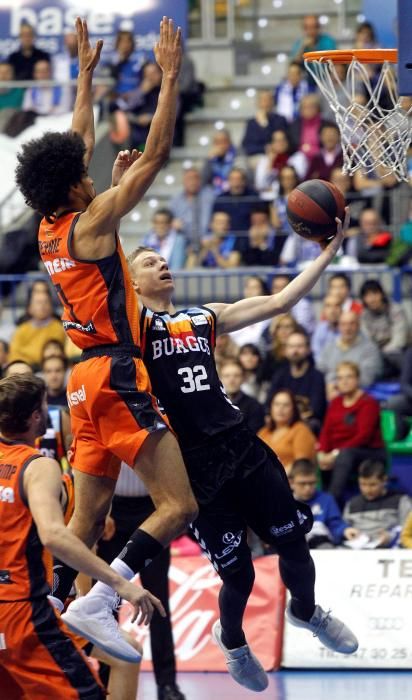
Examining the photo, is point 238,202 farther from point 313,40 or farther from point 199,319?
point 199,319

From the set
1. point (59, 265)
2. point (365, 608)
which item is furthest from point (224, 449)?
point (365, 608)

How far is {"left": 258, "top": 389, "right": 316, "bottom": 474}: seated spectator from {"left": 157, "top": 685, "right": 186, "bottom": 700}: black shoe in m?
2.96

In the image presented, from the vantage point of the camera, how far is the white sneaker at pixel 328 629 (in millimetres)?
7836

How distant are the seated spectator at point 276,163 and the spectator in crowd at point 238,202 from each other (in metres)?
0.20

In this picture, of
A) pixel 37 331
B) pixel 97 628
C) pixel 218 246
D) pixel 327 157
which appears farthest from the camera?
pixel 327 157

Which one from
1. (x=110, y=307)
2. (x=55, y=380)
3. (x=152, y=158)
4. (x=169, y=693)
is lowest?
(x=169, y=693)

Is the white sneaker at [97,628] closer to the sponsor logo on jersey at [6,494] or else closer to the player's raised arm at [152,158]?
the sponsor logo on jersey at [6,494]

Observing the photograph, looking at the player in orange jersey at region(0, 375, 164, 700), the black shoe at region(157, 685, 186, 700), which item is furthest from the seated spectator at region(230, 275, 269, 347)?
the player in orange jersey at region(0, 375, 164, 700)

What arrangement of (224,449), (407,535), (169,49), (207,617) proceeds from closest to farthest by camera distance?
(169,49) → (224,449) → (207,617) → (407,535)

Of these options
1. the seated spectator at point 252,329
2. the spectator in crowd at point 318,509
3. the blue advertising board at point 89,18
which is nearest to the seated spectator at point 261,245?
the seated spectator at point 252,329

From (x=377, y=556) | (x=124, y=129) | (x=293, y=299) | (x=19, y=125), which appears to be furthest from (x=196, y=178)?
(x=293, y=299)

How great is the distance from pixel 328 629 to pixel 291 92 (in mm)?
10480

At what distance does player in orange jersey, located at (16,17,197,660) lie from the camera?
6.97m

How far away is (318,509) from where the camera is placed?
11250mm
